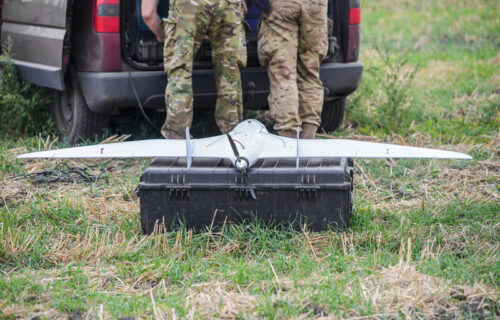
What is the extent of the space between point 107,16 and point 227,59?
0.88 meters

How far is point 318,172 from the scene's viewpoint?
3.27 meters

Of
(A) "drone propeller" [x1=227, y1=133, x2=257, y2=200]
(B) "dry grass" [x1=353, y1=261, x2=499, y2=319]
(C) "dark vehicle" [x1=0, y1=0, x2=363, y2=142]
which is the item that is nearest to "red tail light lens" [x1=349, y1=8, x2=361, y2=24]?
(C) "dark vehicle" [x1=0, y1=0, x2=363, y2=142]

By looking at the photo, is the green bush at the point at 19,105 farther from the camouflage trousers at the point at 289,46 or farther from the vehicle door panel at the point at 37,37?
the camouflage trousers at the point at 289,46

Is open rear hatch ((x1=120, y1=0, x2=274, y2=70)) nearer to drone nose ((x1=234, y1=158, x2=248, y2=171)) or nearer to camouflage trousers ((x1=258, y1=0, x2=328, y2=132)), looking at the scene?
camouflage trousers ((x1=258, y1=0, x2=328, y2=132))

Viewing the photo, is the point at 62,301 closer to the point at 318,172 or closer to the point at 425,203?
the point at 318,172

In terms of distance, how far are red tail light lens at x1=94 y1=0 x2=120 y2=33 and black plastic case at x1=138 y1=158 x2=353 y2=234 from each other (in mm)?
1474

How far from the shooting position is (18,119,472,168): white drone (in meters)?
3.43

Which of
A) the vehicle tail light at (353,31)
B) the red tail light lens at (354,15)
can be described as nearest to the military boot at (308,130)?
the vehicle tail light at (353,31)

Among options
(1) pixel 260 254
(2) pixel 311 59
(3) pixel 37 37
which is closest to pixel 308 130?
(2) pixel 311 59

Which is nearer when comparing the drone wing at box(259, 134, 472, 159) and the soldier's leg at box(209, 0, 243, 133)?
the drone wing at box(259, 134, 472, 159)

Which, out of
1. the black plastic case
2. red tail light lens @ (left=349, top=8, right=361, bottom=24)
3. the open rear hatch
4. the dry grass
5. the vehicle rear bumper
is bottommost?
the dry grass

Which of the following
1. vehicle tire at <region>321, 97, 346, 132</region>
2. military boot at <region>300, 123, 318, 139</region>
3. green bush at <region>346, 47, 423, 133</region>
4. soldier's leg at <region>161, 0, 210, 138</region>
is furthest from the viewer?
green bush at <region>346, 47, 423, 133</region>

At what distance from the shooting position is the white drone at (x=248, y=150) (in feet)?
11.2

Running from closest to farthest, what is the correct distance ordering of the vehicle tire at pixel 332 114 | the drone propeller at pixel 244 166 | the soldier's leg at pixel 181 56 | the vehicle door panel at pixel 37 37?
the drone propeller at pixel 244 166 → the soldier's leg at pixel 181 56 → the vehicle door panel at pixel 37 37 → the vehicle tire at pixel 332 114
